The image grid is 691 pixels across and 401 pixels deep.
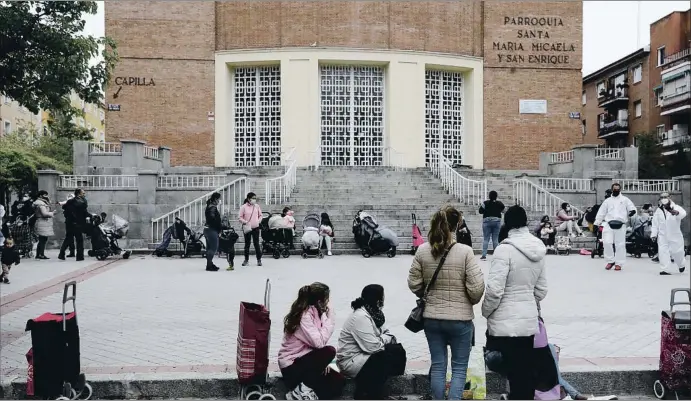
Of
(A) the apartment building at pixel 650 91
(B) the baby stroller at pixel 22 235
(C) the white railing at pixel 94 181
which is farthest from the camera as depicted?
(A) the apartment building at pixel 650 91

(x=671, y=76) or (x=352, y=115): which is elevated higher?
(x=671, y=76)

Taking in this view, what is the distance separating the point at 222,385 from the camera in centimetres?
581

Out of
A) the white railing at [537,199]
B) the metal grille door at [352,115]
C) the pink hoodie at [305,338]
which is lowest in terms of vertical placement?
the pink hoodie at [305,338]

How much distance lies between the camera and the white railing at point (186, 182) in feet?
62.2

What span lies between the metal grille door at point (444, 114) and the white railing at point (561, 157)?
362cm

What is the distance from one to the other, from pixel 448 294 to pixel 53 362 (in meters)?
3.21

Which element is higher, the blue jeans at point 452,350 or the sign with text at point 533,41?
the sign with text at point 533,41

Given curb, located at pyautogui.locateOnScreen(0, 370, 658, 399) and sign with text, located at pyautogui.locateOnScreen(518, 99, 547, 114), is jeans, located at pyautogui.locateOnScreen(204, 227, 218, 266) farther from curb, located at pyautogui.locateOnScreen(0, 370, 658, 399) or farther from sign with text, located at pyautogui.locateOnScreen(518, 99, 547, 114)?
sign with text, located at pyautogui.locateOnScreen(518, 99, 547, 114)

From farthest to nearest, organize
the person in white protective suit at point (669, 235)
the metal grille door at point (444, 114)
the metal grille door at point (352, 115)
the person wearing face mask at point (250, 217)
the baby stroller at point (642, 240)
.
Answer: the metal grille door at point (444, 114), the metal grille door at point (352, 115), the baby stroller at point (642, 240), the person wearing face mask at point (250, 217), the person in white protective suit at point (669, 235)

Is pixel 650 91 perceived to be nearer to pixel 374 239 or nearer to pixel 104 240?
pixel 374 239

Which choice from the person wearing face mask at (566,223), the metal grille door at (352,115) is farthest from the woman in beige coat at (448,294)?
the metal grille door at (352,115)

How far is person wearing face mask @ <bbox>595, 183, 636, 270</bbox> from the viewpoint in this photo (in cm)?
1347

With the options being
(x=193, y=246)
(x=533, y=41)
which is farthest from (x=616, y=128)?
(x=193, y=246)

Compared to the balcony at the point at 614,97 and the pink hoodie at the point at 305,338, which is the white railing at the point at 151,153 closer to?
the pink hoodie at the point at 305,338
